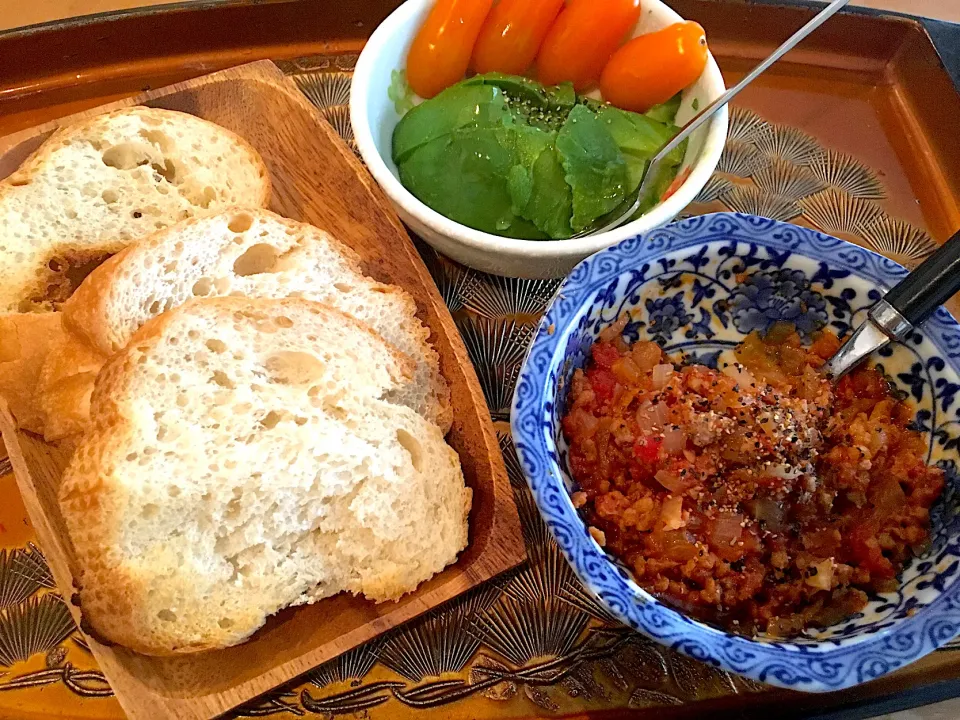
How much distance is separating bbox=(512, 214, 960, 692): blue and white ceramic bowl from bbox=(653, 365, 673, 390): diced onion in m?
0.12

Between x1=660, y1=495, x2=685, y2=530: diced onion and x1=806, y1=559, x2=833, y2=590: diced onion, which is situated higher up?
x1=660, y1=495, x2=685, y2=530: diced onion

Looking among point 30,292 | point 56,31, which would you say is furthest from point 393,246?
point 56,31

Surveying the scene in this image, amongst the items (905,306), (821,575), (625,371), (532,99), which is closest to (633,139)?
(532,99)

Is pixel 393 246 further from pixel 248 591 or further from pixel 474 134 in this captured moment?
pixel 248 591

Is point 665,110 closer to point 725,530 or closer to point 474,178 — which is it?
point 474,178

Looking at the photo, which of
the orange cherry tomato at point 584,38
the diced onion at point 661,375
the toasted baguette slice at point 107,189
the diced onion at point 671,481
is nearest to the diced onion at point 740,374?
the diced onion at point 661,375

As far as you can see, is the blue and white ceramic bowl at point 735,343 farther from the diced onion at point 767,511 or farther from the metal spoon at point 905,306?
the diced onion at point 767,511

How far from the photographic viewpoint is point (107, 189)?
1.70 metres

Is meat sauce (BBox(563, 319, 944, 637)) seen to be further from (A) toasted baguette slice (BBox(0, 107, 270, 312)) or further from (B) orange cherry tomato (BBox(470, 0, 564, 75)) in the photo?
(A) toasted baguette slice (BBox(0, 107, 270, 312))

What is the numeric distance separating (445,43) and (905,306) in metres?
1.18

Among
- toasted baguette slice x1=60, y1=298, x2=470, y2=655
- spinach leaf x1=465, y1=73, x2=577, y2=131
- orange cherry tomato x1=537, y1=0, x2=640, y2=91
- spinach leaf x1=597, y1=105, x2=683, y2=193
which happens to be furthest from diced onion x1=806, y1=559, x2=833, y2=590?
orange cherry tomato x1=537, y1=0, x2=640, y2=91

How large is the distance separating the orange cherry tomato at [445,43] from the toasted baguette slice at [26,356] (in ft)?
3.38

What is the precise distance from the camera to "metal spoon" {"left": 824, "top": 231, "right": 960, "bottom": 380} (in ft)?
4.00

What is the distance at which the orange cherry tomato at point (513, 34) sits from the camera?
1735mm
